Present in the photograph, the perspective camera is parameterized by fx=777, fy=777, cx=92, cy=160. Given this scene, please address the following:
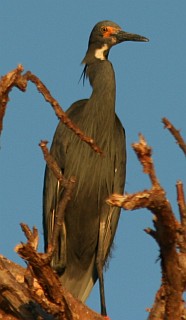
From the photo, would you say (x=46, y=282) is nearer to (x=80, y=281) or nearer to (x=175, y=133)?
(x=175, y=133)

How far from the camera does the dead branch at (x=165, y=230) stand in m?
2.36

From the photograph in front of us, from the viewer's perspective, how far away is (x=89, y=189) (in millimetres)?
5352

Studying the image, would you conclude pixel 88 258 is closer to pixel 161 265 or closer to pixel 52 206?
pixel 52 206

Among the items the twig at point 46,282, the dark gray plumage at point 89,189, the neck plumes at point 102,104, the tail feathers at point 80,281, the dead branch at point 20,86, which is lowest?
the twig at point 46,282

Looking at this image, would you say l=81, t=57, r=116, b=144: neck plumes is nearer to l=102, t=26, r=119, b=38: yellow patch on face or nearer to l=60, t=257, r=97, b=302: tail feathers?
l=102, t=26, r=119, b=38: yellow patch on face

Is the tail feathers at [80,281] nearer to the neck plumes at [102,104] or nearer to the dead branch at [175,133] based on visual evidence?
the neck plumes at [102,104]

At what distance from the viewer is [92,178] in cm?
536

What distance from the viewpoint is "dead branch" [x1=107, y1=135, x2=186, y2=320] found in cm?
236

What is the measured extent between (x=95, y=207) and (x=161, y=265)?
2.68 meters

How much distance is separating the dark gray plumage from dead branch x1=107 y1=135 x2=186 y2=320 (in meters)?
2.54

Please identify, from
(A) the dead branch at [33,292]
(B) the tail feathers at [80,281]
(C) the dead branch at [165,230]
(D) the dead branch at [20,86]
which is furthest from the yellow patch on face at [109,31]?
(C) the dead branch at [165,230]

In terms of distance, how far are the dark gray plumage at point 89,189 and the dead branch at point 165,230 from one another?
254 centimetres

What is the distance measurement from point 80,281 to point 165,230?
2817 millimetres

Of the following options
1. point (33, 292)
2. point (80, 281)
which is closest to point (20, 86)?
point (33, 292)
